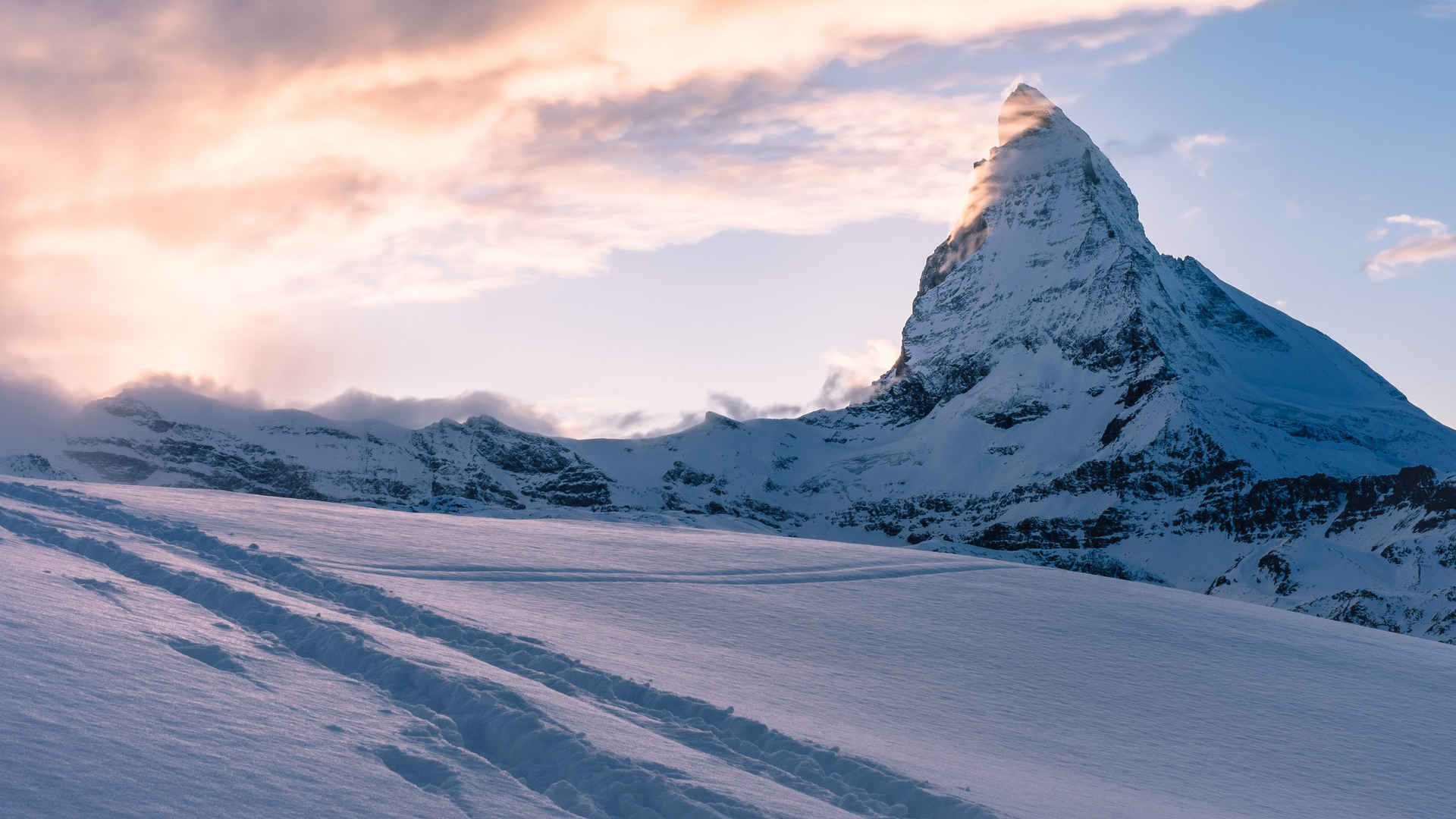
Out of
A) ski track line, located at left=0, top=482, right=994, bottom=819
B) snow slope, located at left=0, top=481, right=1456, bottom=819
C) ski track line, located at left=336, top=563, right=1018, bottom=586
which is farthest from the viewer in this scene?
ski track line, located at left=336, top=563, right=1018, bottom=586

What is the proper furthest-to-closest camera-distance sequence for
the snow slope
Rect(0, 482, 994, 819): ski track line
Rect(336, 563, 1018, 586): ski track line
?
Rect(336, 563, 1018, 586): ski track line, Rect(0, 482, 994, 819): ski track line, the snow slope

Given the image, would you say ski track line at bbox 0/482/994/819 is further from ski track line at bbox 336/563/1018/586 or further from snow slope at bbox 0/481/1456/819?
ski track line at bbox 336/563/1018/586

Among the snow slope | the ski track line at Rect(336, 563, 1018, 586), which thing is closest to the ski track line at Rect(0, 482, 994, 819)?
the snow slope

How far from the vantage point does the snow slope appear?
984cm

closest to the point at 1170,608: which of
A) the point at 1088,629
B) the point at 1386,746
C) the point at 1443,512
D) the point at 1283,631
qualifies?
the point at 1283,631

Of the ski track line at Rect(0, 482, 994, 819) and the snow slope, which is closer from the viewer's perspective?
the snow slope

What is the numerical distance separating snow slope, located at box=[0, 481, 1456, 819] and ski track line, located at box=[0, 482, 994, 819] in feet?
0.14

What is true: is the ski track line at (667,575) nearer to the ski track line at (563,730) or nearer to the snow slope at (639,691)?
the snow slope at (639,691)

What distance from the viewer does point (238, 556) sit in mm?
21797

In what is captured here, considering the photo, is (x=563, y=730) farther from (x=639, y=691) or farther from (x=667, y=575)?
(x=667, y=575)

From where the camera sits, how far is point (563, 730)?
459 inches

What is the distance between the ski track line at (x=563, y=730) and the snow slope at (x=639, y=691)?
0.04 metres

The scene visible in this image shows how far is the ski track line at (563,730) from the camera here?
34.6 ft

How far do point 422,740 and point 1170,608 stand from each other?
21.1 metres
